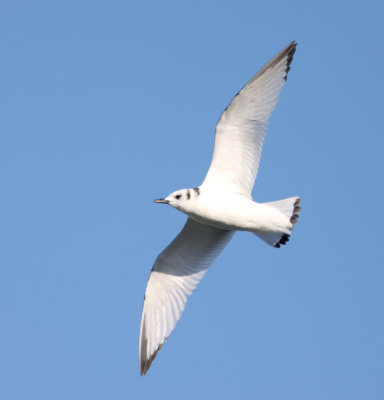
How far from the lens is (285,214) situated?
10797mm

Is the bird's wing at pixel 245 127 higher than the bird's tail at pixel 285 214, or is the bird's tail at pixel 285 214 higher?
the bird's wing at pixel 245 127

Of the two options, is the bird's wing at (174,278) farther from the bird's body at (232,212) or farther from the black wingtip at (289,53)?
the black wingtip at (289,53)

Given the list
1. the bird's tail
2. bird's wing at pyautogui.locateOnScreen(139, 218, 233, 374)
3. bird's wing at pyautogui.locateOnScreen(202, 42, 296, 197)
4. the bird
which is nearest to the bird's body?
the bird

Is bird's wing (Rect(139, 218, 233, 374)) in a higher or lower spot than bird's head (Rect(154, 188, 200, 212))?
lower

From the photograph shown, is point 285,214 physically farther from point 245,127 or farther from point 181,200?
point 181,200

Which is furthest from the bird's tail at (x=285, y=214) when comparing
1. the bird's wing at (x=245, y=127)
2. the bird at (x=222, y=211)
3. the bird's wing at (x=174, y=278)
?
the bird's wing at (x=174, y=278)

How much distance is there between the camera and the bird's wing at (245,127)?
1083cm

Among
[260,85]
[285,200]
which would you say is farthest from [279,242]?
[260,85]

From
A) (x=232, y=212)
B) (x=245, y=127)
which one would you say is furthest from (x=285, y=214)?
(x=245, y=127)

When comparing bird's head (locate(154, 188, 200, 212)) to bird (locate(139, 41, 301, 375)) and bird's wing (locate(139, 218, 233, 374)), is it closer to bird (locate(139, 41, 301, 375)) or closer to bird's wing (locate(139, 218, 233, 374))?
bird (locate(139, 41, 301, 375))

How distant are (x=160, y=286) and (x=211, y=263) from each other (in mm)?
832

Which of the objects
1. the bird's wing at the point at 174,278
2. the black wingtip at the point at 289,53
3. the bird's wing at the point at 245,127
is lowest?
the bird's wing at the point at 174,278

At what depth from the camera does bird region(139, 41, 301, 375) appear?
1061 cm

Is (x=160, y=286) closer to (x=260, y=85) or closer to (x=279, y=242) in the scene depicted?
(x=279, y=242)
